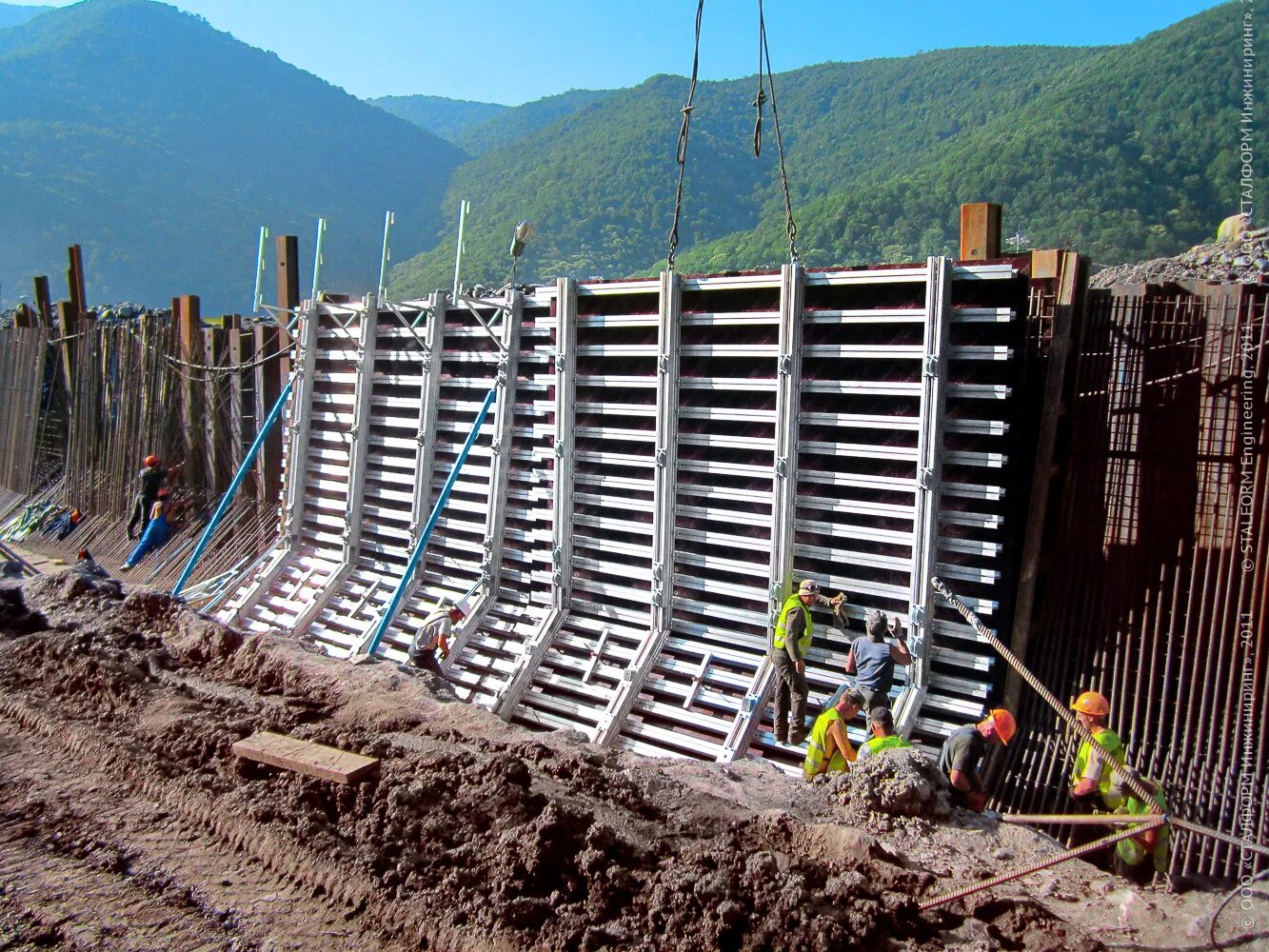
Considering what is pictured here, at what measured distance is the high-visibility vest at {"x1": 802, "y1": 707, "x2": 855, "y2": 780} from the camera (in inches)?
228

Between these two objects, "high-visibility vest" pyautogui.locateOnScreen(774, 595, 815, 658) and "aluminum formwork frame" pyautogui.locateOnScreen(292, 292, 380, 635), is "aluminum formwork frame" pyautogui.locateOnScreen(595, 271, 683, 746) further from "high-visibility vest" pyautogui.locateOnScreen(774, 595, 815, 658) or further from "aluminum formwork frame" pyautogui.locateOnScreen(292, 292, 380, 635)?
"aluminum formwork frame" pyautogui.locateOnScreen(292, 292, 380, 635)

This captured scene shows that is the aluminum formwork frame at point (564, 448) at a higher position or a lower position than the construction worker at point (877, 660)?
higher

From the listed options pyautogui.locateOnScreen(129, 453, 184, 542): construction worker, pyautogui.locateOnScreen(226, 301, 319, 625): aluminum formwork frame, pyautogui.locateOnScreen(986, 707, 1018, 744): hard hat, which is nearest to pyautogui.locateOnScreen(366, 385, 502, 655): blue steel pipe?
pyautogui.locateOnScreen(226, 301, 319, 625): aluminum formwork frame

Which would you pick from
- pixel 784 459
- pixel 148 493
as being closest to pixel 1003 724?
pixel 784 459

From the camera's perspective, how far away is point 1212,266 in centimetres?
909

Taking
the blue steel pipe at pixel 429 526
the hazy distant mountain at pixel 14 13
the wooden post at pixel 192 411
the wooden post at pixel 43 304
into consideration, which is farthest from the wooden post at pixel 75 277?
the hazy distant mountain at pixel 14 13

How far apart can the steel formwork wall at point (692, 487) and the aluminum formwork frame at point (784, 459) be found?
0.7 inches

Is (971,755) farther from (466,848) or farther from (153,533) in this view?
(153,533)

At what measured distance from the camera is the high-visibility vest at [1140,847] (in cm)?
497

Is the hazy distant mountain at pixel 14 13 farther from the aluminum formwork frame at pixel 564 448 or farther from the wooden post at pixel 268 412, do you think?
the aluminum formwork frame at pixel 564 448

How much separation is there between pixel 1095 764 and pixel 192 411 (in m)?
12.5

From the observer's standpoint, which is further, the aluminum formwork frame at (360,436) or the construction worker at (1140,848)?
the aluminum formwork frame at (360,436)

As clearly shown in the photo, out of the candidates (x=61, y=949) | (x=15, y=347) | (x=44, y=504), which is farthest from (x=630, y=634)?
(x=15, y=347)

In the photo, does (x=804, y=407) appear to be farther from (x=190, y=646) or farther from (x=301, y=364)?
(x=301, y=364)
